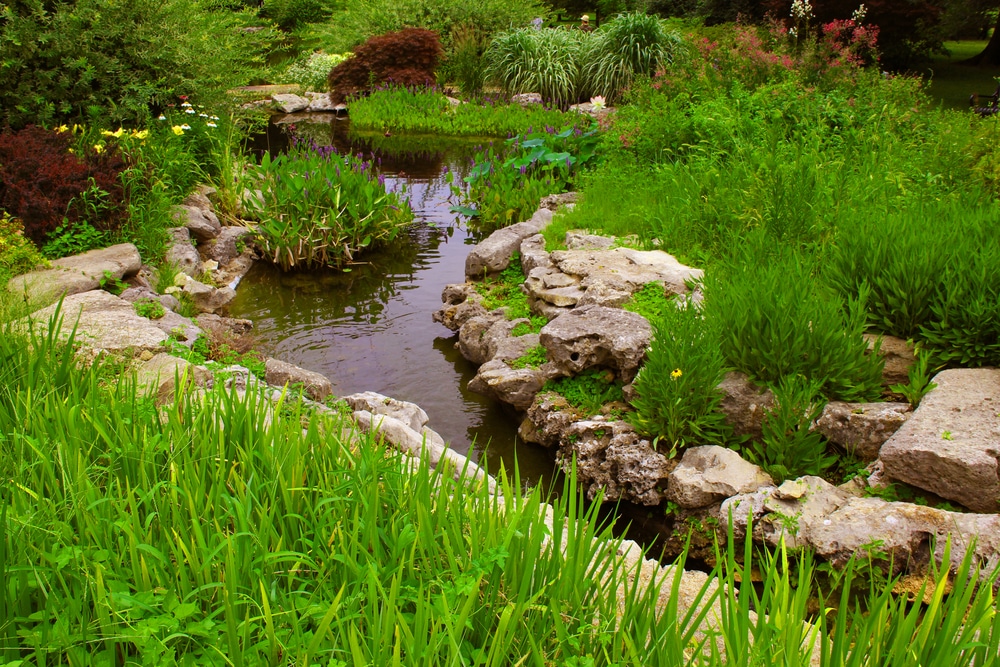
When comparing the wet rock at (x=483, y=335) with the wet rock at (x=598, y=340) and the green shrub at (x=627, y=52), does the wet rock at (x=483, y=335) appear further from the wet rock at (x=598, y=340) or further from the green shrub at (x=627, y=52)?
the green shrub at (x=627, y=52)

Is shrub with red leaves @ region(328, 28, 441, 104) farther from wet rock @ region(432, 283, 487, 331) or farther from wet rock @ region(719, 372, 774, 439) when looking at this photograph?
wet rock @ region(719, 372, 774, 439)

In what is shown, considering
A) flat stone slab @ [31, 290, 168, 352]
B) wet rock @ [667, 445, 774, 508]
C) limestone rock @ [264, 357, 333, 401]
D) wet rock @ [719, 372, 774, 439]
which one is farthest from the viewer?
limestone rock @ [264, 357, 333, 401]

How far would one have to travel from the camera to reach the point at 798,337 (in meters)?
4.16

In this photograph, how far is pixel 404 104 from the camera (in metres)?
17.5

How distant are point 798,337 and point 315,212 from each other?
5375 millimetres

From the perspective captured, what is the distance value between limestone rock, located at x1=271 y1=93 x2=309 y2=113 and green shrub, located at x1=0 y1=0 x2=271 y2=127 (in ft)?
34.4

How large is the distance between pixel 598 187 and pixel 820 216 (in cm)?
294

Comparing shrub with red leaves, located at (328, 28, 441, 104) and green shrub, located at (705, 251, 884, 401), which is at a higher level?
shrub with red leaves, located at (328, 28, 441, 104)

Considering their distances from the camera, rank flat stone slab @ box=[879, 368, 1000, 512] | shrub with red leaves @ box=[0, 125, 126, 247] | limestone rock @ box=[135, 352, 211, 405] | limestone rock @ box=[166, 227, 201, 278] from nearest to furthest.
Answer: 1. flat stone slab @ box=[879, 368, 1000, 512]
2. limestone rock @ box=[135, 352, 211, 405]
3. shrub with red leaves @ box=[0, 125, 126, 247]
4. limestone rock @ box=[166, 227, 201, 278]

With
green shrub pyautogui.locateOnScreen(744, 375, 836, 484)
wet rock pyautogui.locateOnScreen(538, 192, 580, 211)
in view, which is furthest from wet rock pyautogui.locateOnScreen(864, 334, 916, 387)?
wet rock pyautogui.locateOnScreen(538, 192, 580, 211)

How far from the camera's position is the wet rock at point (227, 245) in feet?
26.8

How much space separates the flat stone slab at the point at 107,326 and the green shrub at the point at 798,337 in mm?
3507

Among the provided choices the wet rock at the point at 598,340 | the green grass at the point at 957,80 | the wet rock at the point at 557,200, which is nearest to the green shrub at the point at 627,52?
the green grass at the point at 957,80

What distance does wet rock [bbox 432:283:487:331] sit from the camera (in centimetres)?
692
